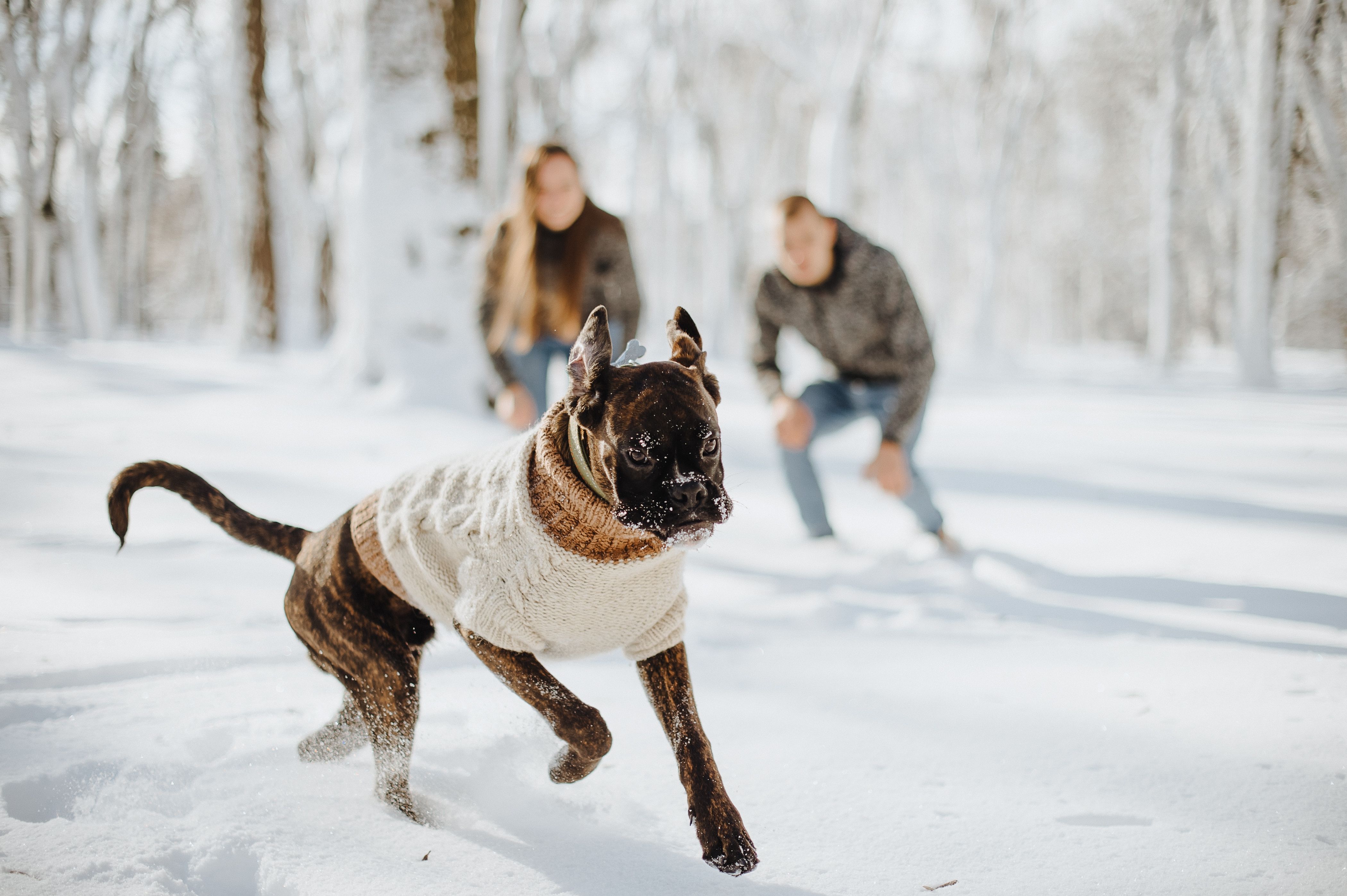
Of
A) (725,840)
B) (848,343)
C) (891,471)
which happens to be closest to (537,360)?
(848,343)

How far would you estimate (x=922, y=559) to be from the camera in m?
3.82

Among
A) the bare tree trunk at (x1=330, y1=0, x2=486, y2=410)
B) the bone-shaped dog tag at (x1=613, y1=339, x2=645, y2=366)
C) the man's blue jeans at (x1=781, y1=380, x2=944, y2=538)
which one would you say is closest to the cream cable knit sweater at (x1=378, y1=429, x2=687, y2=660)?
the bone-shaped dog tag at (x1=613, y1=339, x2=645, y2=366)

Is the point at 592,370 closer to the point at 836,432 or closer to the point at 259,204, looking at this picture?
the point at 836,432

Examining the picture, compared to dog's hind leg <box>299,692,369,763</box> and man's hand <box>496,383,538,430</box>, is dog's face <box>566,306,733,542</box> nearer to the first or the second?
dog's hind leg <box>299,692,369,763</box>

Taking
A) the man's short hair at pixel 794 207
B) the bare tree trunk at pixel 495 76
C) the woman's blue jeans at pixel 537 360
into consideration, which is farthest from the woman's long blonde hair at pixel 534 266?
the bare tree trunk at pixel 495 76

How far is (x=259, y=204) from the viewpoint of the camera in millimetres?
11859

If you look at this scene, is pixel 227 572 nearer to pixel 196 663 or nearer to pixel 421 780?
pixel 196 663

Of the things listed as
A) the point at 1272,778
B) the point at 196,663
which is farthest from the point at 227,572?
the point at 1272,778

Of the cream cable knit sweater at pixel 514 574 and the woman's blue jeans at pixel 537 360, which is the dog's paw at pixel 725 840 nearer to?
the cream cable knit sweater at pixel 514 574

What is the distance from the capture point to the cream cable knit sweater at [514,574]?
1575mm

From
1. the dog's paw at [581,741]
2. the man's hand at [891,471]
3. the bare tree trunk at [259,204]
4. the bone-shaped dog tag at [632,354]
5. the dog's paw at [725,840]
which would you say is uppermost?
the bare tree trunk at [259,204]

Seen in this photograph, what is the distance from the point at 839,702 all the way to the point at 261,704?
65.6 inches

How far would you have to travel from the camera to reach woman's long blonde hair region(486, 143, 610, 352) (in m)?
3.42

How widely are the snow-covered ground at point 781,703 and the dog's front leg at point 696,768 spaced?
3.5 inches
